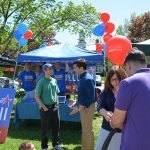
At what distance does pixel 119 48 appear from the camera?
5.81m

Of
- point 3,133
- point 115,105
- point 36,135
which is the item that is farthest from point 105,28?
point 115,105

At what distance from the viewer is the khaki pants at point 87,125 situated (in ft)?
19.0

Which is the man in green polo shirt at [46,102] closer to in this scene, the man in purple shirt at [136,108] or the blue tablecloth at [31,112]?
the blue tablecloth at [31,112]

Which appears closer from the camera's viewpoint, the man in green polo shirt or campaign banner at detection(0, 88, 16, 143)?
the man in green polo shirt

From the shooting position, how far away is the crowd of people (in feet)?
8.16

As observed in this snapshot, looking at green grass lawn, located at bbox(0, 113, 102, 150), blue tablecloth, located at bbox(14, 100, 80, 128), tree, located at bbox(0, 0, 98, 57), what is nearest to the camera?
green grass lawn, located at bbox(0, 113, 102, 150)

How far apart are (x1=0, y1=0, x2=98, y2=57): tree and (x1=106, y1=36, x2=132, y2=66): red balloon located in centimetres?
1632

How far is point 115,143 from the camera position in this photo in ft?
12.0

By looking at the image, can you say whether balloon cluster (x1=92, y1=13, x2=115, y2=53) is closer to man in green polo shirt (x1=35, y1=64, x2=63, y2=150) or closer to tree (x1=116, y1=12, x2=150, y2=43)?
man in green polo shirt (x1=35, y1=64, x2=63, y2=150)

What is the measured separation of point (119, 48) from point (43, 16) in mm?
17165

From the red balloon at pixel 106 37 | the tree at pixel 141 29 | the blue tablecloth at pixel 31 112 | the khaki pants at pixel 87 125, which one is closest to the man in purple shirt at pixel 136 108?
the khaki pants at pixel 87 125

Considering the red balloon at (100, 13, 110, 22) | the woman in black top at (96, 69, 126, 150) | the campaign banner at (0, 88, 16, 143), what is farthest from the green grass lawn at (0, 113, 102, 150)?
the woman in black top at (96, 69, 126, 150)

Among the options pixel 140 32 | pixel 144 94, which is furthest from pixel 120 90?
pixel 140 32

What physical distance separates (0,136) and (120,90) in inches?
199
